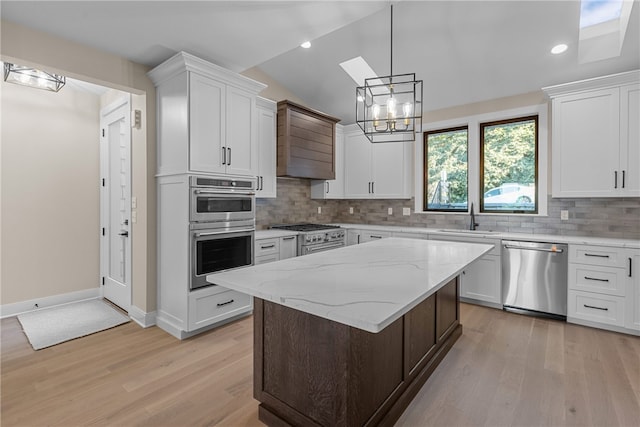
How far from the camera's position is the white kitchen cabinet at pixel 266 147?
387cm

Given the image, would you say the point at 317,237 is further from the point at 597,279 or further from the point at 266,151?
the point at 597,279

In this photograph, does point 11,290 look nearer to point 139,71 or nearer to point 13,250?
point 13,250

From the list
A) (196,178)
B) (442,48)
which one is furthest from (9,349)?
(442,48)

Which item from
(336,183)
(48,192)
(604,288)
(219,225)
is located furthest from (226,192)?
(604,288)

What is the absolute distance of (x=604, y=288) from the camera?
9.96ft

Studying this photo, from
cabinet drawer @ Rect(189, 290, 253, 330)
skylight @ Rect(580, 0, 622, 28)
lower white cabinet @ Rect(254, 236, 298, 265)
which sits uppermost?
skylight @ Rect(580, 0, 622, 28)

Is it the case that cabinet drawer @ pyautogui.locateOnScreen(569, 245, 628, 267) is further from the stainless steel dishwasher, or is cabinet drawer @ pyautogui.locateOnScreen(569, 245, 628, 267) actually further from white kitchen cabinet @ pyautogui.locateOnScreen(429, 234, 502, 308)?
white kitchen cabinet @ pyautogui.locateOnScreen(429, 234, 502, 308)

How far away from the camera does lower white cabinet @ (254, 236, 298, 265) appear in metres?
3.58

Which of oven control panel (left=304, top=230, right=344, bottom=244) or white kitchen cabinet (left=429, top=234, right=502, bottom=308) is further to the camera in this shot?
oven control panel (left=304, top=230, right=344, bottom=244)

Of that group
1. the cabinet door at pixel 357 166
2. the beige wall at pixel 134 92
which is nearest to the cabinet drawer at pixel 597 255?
the cabinet door at pixel 357 166

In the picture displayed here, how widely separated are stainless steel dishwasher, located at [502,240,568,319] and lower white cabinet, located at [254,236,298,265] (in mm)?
2526

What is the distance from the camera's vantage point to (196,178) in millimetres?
2822

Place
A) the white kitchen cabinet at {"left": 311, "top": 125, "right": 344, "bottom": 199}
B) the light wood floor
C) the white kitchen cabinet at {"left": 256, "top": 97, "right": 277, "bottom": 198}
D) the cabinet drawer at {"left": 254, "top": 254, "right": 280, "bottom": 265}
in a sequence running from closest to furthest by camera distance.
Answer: the light wood floor → the cabinet drawer at {"left": 254, "top": 254, "right": 280, "bottom": 265} → the white kitchen cabinet at {"left": 256, "top": 97, "right": 277, "bottom": 198} → the white kitchen cabinet at {"left": 311, "top": 125, "right": 344, "bottom": 199}

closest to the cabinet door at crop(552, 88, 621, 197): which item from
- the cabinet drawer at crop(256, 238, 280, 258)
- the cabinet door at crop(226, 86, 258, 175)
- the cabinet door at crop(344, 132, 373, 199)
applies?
the cabinet door at crop(344, 132, 373, 199)
